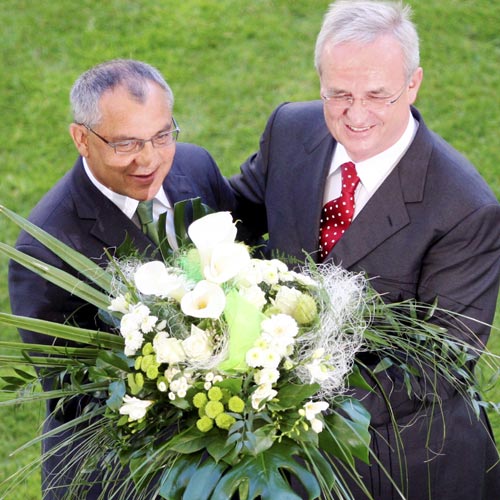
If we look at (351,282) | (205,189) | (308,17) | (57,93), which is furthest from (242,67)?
(351,282)

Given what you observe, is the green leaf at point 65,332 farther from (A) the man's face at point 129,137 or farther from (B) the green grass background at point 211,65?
(B) the green grass background at point 211,65

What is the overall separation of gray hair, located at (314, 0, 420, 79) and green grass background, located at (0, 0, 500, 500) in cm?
350

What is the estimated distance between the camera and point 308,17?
8.45 m

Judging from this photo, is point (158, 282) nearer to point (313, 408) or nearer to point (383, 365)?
point (313, 408)

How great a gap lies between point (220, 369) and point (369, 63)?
4.35 ft

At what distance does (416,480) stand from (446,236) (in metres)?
0.93

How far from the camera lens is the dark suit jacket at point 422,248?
404 cm

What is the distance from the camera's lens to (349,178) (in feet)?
14.2

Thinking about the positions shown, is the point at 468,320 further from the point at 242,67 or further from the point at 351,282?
the point at 242,67

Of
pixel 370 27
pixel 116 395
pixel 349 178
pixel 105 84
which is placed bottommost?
pixel 349 178

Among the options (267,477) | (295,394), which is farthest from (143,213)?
(267,477)

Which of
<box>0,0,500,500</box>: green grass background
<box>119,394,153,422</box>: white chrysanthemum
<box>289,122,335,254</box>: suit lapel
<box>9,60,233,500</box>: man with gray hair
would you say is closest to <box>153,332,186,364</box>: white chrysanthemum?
<box>119,394,153,422</box>: white chrysanthemum

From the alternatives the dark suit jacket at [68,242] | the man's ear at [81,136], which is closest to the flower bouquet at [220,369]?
the dark suit jacket at [68,242]

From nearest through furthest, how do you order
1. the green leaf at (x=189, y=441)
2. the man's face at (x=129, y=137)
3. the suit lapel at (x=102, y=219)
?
1. the green leaf at (x=189, y=441)
2. the man's face at (x=129, y=137)
3. the suit lapel at (x=102, y=219)
